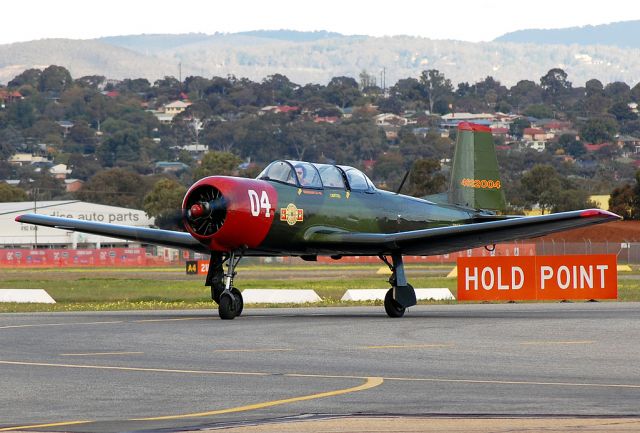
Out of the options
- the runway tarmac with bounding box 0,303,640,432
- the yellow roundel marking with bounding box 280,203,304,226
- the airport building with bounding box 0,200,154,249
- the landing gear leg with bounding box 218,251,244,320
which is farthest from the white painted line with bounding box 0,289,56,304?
the airport building with bounding box 0,200,154,249

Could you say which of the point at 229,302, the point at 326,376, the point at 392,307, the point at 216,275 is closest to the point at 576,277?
the point at 392,307

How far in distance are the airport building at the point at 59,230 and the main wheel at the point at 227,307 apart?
96.6 m

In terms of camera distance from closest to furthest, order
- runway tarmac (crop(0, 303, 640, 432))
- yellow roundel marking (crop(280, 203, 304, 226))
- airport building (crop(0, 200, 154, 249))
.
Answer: runway tarmac (crop(0, 303, 640, 432))
yellow roundel marking (crop(280, 203, 304, 226))
airport building (crop(0, 200, 154, 249))

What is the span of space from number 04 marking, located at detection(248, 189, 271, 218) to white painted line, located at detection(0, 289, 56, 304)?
13201mm

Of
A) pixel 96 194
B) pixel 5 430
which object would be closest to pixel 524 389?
pixel 5 430

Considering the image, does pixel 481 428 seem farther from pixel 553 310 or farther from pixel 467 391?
pixel 553 310

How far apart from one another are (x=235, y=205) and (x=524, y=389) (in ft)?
41.1

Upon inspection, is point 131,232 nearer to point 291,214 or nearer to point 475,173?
point 291,214

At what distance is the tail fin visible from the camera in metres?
31.9

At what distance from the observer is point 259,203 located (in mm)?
25969

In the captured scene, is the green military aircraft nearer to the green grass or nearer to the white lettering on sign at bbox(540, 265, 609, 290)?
the green grass

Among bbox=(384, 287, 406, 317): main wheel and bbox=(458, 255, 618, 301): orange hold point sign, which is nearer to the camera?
bbox=(384, 287, 406, 317): main wheel

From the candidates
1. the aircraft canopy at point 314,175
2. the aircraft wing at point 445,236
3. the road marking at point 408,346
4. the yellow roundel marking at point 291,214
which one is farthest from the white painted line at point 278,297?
the road marking at point 408,346

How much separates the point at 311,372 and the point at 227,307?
10.4 m
